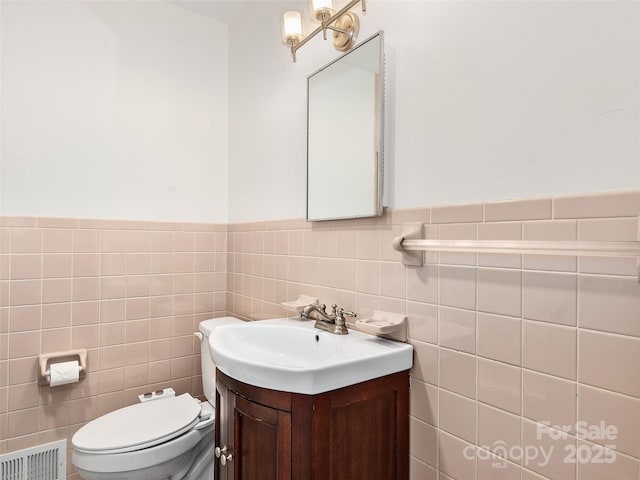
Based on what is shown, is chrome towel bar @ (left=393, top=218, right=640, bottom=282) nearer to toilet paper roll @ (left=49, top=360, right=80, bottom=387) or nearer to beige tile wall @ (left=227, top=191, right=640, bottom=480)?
beige tile wall @ (left=227, top=191, right=640, bottom=480)

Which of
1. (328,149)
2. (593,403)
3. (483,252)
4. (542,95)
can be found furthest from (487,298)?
(328,149)

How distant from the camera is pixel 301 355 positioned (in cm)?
135

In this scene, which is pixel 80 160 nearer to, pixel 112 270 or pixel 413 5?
pixel 112 270

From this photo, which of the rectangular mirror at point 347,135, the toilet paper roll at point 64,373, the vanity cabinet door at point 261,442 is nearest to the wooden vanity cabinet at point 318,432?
the vanity cabinet door at point 261,442

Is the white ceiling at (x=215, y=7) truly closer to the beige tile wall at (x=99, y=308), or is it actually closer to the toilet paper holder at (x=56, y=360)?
the beige tile wall at (x=99, y=308)

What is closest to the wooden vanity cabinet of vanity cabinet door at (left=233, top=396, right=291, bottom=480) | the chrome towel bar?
vanity cabinet door at (left=233, top=396, right=291, bottom=480)

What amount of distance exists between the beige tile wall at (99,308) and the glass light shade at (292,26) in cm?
114

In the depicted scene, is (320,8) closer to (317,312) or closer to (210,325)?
(317,312)

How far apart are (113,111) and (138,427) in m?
1.50

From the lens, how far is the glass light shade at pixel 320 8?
4.53 ft

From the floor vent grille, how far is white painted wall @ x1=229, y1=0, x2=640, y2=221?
1.90 metres

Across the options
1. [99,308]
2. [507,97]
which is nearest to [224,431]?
[99,308]

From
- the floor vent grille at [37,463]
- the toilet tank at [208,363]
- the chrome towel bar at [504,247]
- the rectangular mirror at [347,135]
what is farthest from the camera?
the toilet tank at [208,363]

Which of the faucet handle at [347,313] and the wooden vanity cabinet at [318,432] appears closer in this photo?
the wooden vanity cabinet at [318,432]
